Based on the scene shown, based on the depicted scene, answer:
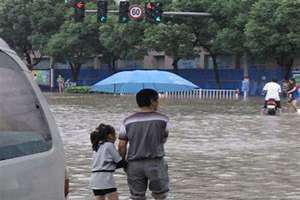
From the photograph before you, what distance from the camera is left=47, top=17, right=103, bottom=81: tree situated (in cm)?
5900

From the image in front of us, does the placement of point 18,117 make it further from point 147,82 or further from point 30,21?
point 30,21

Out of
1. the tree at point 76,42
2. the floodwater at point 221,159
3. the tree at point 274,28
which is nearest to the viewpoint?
the floodwater at point 221,159

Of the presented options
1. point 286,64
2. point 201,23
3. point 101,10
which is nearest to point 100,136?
point 101,10

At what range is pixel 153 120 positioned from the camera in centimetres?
679

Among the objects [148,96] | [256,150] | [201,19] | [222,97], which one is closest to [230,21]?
[201,19]

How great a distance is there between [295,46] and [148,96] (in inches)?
1553

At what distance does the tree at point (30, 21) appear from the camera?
6438 cm

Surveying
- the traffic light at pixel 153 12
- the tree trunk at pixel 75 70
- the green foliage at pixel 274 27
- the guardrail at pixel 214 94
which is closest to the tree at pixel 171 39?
the guardrail at pixel 214 94

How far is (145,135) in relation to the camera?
6742mm

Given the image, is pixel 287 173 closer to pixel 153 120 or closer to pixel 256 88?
pixel 153 120

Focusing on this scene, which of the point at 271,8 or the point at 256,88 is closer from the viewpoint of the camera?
the point at 271,8

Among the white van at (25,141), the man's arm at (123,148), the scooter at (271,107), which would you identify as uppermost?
the white van at (25,141)

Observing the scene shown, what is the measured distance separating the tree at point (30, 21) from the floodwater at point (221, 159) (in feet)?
135

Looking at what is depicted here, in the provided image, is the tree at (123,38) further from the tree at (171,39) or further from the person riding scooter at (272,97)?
the person riding scooter at (272,97)
